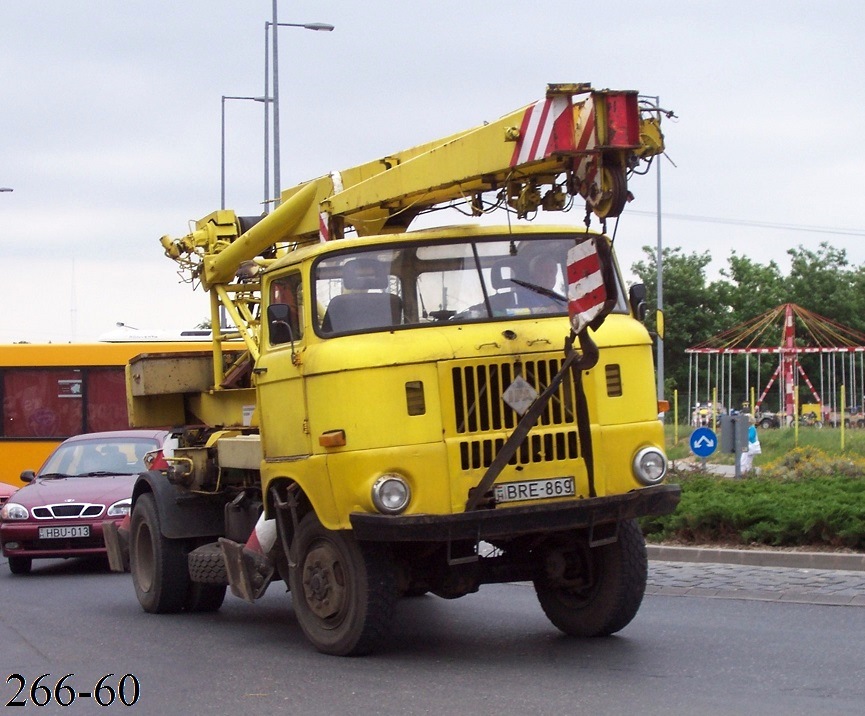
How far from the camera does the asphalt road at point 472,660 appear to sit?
7.70 m

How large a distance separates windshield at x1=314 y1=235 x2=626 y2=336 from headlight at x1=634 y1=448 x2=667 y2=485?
104 cm

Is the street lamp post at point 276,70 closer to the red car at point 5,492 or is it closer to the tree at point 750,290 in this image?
the red car at point 5,492

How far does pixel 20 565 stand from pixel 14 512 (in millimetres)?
766

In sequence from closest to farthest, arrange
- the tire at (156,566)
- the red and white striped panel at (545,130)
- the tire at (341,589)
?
the red and white striped panel at (545,130)
the tire at (341,589)
the tire at (156,566)

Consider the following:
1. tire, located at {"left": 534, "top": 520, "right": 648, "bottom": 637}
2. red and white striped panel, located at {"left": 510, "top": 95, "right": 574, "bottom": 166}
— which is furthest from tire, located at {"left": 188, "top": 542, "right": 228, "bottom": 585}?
red and white striped panel, located at {"left": 510, "top": 95, "right": 574, "bottom": 166}

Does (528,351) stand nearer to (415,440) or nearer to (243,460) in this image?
(415,440)

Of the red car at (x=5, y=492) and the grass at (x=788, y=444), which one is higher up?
the red car at (x=5, y=492)

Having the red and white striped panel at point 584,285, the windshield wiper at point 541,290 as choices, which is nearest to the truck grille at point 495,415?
the red and white striped panel at point 584,285

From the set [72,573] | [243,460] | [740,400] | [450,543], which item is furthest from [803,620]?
[740,400]

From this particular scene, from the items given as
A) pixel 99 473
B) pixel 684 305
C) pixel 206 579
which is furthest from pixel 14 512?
pixel 684 305

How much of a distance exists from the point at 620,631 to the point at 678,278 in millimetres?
65932

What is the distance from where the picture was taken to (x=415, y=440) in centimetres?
883

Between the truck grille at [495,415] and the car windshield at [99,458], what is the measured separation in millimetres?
9373

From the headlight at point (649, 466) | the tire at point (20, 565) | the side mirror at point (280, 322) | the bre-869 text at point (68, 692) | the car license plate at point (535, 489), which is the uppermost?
the side mirror at point (280, 322)
